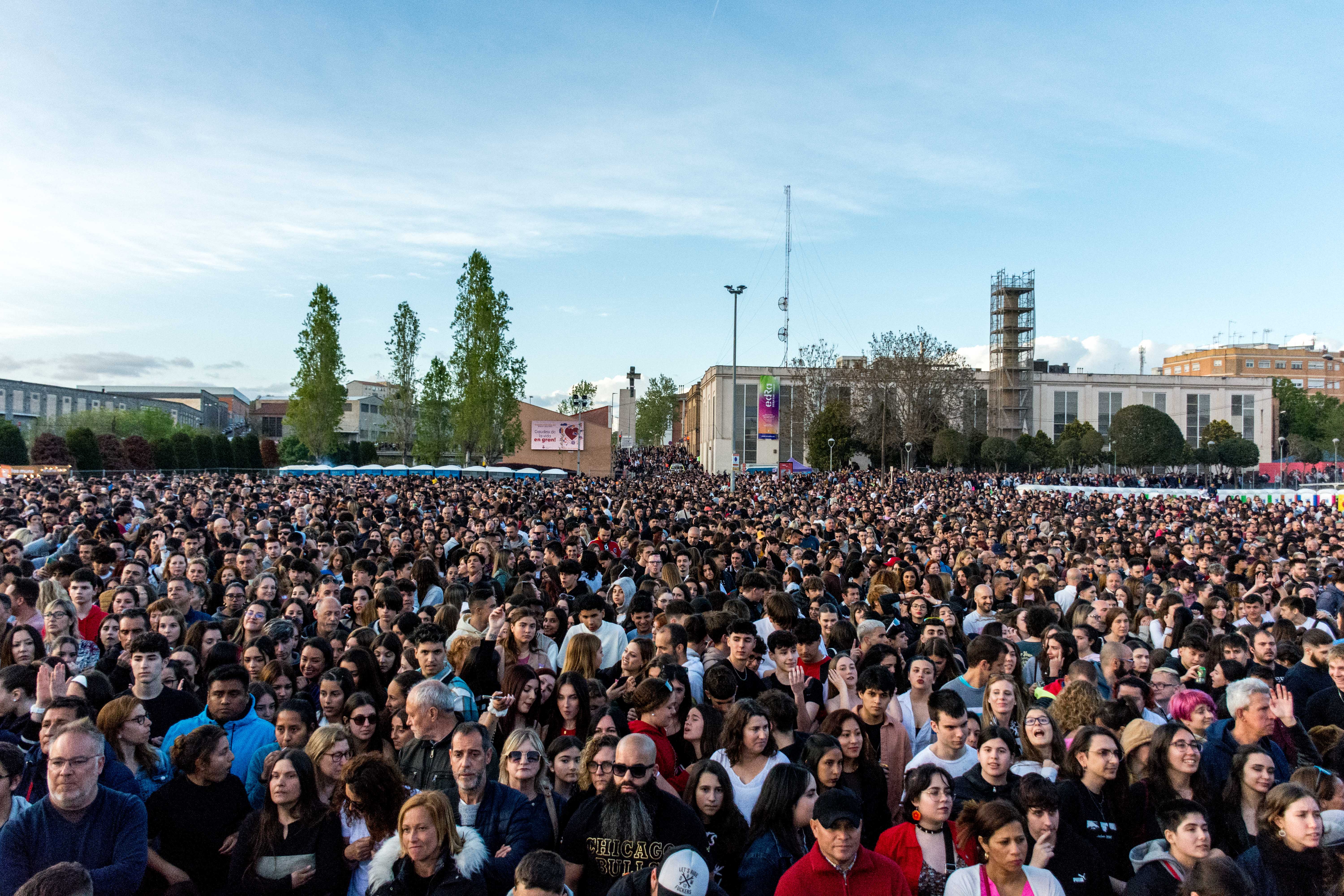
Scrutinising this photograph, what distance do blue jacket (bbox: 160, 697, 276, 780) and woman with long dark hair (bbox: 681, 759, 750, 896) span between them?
2.21 meters

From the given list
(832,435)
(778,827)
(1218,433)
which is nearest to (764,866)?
(778,827)

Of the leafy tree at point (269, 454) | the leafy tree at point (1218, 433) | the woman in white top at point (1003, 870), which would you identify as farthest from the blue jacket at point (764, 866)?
the leafy tree at point (1218, 433)

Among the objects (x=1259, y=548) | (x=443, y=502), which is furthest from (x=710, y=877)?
(x=443, y=502)

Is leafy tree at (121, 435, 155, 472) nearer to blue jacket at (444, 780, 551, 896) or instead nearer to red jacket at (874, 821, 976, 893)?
blue jacket at (444, 780, 551, 896)

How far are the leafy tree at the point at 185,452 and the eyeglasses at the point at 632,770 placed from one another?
1865 inches

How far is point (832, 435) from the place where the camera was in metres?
63.0

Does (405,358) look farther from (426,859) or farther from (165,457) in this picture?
(426,859)

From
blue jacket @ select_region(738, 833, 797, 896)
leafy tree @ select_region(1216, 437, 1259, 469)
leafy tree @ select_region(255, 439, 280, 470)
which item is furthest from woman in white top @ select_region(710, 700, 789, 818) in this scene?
leafy tree @ select_region(1216, 437, 1259, 469)

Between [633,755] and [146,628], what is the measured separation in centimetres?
417

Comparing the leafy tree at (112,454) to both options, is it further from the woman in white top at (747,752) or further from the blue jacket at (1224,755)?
the blue jacket at (1224,755)

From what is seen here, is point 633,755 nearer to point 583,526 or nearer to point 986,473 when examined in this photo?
point 583,526

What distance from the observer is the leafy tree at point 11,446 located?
35875 mm

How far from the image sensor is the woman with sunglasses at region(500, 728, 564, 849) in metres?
3.96

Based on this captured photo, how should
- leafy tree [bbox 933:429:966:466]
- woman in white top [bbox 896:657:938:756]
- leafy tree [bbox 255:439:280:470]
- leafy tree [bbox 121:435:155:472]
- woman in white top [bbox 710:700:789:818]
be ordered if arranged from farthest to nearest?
leafy tree [bbox 255:439:280:470]
leafy tree [bbox 933:429:966:466]
leafy tree [bbox 121:435:155:472]
woman in white top [bbox 896:657:938:756]
woman in white top [bbox 710:700:789:818]
